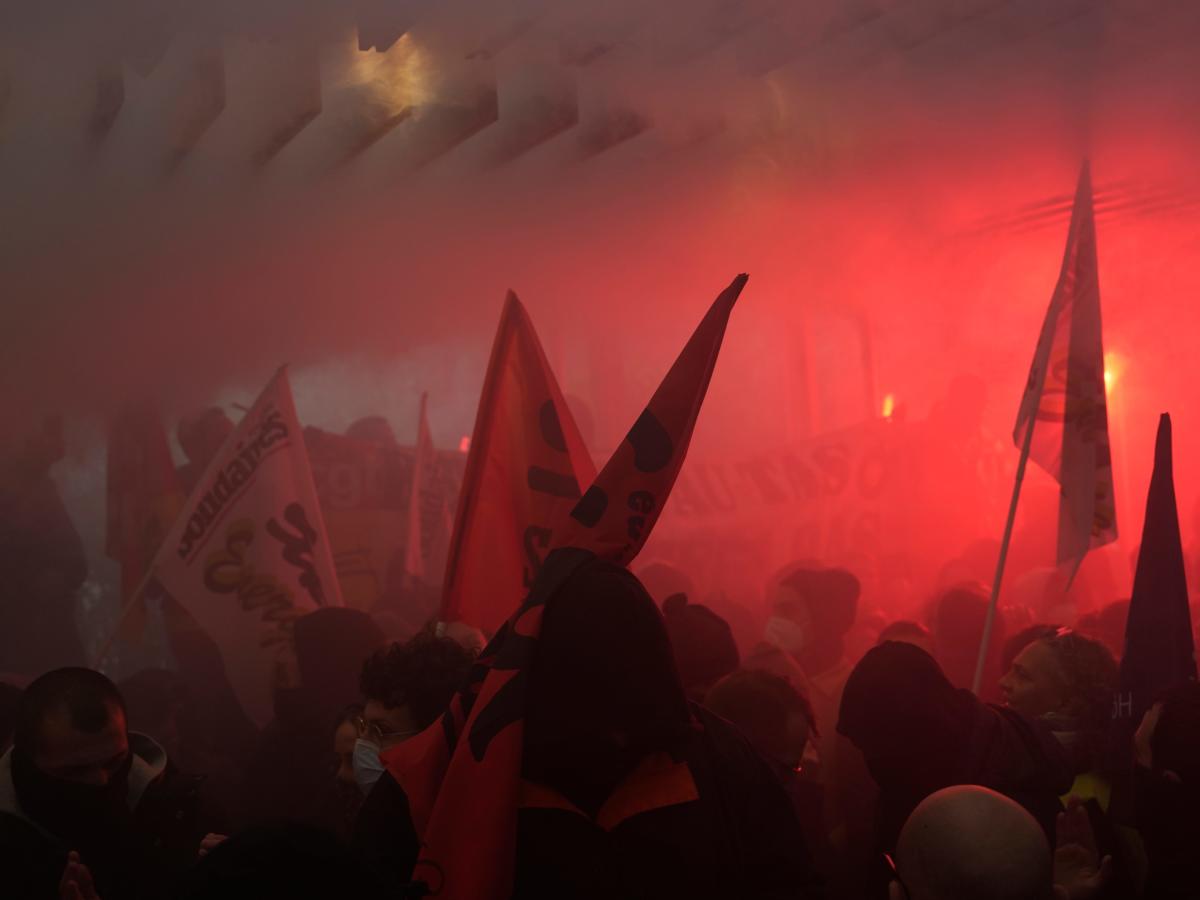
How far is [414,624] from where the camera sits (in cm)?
525

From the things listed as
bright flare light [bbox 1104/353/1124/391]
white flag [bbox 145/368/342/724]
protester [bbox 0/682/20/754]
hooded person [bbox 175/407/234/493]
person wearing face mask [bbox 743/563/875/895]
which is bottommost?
person wearing face mask [bbox 743/563/875/895]

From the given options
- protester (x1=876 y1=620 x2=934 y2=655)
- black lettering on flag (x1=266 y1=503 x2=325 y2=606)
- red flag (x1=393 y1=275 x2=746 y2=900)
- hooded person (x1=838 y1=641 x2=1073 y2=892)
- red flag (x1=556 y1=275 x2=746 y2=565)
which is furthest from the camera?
black lettering on flag (x1=266 y1=503 x2=325 y2=606)

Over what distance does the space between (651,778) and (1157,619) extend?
1.70m

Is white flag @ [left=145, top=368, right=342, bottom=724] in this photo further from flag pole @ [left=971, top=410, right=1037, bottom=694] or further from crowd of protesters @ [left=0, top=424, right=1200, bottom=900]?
flag pole @ [left=971, top=410, right=1037, bottom=694]

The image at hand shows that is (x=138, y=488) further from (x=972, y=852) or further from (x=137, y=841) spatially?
(x=972, y=852)

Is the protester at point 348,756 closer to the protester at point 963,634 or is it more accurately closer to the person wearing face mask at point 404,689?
the person wearing face mask at point 404,689

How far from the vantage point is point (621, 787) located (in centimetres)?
153

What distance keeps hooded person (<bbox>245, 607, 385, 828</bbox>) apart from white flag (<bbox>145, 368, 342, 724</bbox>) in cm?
50

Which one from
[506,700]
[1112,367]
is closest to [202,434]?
[506,700]

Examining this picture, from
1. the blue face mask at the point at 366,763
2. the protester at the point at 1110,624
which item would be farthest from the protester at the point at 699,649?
the protester at the point at 1110,624

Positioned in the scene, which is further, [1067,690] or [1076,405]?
[1076,405]

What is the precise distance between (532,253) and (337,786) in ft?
17.5

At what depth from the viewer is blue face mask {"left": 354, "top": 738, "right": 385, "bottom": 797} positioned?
2107 mm

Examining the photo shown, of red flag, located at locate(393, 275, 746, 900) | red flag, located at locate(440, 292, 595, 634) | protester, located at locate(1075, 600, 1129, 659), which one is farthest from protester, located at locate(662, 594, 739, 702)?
protester, located at locate(1075, 600, 1129, 659)
